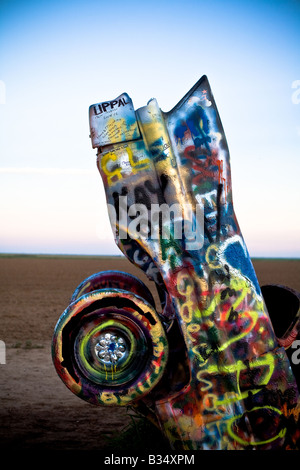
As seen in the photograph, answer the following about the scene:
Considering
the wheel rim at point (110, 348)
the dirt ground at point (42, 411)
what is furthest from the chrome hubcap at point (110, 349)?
the dirt ground at point (42, 411)

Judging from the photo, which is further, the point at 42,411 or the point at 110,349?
the point at 42,411

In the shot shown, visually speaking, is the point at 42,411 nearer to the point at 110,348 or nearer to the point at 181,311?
the point at 110,348

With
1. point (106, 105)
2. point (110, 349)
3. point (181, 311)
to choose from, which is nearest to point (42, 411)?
point (110, 349)

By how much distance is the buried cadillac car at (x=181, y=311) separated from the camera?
3.28 m

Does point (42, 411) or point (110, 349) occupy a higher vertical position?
point (110, 349)

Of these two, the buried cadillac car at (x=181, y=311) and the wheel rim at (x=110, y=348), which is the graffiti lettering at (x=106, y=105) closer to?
the buried cadillac car at (x=181, y=311)

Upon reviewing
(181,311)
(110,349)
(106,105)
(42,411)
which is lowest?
(42,411)

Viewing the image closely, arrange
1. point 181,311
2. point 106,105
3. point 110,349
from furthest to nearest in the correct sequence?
1. point 106,105
2. point 181,311
3. point 110,349

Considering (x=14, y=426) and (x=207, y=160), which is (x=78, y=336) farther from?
(x=14, y=426)

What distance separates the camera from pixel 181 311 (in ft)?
11.2

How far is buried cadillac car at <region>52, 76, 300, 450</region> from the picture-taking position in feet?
10.8

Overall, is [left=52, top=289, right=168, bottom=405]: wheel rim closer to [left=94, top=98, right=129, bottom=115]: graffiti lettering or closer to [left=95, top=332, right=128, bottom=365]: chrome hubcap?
[left=95, top=332, right=128, bottom=365]: chrome hubcap

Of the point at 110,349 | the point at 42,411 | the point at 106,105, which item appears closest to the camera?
the point at 110,349

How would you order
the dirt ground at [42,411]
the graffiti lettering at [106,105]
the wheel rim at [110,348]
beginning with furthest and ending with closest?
the dirt ground at [42,411] → the graffiti lettering at [106,105] → the wheel rim at [110,348]
